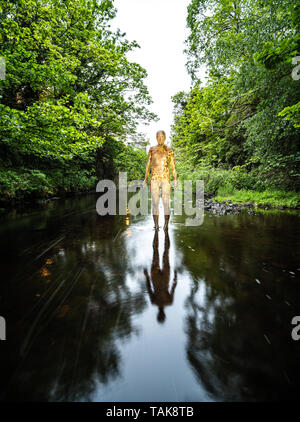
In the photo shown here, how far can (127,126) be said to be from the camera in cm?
1703

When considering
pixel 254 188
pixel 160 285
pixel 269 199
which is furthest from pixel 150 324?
pixel 254 188

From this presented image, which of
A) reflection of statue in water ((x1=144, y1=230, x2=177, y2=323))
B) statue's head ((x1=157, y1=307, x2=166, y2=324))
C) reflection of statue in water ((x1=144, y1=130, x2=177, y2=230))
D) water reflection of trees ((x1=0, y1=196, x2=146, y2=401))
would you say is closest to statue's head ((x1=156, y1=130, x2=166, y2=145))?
reflection of statue in water ((x1=144, y1=130, x2=177, y2=230))

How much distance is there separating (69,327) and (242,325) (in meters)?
1.43

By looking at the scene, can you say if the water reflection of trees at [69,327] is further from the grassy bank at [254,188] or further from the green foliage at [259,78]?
the grassy bank at [254,188]

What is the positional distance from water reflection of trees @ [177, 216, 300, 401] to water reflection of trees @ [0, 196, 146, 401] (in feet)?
1.85

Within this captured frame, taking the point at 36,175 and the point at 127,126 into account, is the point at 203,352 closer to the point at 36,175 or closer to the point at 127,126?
the point at 36,175

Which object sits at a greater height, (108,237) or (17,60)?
(17,60)

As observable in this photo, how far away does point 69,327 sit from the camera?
58.9 inches

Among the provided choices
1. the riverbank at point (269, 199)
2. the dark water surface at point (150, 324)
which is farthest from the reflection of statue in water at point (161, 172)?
the riverbank at point (269, 199)

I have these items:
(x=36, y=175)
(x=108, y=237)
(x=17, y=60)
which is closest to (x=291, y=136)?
(x=108, y=237)

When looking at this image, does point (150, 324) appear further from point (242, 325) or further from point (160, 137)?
point (160, 137)

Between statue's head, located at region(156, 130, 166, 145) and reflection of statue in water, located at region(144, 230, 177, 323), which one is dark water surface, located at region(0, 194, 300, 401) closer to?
reflection of statue in water, located at region(144, 230, 177, 323)

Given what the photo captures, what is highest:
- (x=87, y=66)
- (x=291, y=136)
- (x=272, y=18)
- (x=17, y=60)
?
(x=87, y=66)
